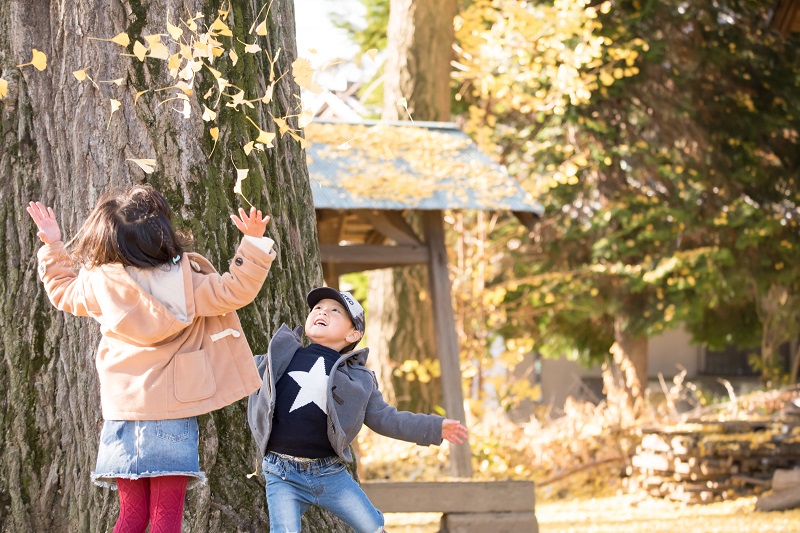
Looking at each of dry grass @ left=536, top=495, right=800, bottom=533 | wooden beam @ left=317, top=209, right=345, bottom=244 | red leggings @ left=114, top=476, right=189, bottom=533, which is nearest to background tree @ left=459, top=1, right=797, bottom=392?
wooden beam @ left=317, top=209, right=345, bottom=244

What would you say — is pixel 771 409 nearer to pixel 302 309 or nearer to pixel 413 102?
pixel 413 102

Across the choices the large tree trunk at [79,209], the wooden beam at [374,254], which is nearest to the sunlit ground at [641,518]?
the wooden beam at [374,254]

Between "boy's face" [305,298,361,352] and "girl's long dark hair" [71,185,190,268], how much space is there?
59 cm

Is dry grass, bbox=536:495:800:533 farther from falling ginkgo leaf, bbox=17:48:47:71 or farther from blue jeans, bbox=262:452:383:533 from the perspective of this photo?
falling ginkgo leaf, bbox=17:48:47:71

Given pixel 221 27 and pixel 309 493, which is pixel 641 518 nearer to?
pixel 309 493

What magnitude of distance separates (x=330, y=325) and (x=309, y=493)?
1.93 feet

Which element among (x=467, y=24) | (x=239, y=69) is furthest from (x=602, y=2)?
(x=239, y=69)

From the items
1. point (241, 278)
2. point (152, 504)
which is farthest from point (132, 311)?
point (152, 504)

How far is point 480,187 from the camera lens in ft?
29.7

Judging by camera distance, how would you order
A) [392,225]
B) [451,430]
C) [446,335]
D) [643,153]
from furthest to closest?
[643,153] < [446,335] < [392,225] < [451,430]

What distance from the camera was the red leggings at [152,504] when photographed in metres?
3.32

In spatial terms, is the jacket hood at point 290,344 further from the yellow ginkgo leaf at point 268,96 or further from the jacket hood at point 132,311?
the yellow ginkgo leaf at point 268,96

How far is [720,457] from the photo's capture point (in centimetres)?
1039

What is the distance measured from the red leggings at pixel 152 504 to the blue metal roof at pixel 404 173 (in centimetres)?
520
